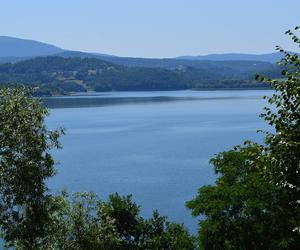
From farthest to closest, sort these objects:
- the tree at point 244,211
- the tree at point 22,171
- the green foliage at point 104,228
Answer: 1. the tree at point 244,211
2. the green foliage at point 104,228
3. the tree at point 22,171

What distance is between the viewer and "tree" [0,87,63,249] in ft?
87.9

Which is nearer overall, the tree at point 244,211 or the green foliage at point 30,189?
the green foliage at point 30,189

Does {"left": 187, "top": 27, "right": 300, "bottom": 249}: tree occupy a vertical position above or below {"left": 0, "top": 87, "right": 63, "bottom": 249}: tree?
below

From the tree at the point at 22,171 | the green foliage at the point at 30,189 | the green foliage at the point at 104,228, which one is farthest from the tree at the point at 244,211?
the tree at the point at 22,171

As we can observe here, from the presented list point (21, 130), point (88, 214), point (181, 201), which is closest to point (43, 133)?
point (21, 130)

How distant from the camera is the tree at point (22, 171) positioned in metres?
26.8

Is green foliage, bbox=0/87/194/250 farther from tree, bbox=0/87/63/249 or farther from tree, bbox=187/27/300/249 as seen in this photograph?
tree, bbox=187/27/300/249

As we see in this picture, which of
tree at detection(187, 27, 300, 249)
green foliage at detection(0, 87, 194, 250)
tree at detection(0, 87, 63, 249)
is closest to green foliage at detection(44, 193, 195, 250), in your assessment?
green foliage at detection(0, 87, 194, 250)

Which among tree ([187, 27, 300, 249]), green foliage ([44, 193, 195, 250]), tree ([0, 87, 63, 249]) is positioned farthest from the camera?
tree ([187, 27, 300, 249])

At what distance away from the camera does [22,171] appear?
26797mm

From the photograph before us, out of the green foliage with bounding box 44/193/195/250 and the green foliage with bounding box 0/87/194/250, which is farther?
the green foliage with bounding box 44/193/195/250

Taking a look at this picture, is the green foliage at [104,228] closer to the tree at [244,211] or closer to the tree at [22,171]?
the tree at [22,171]

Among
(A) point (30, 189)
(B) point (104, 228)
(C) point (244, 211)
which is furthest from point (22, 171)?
(C) point (244, 211)

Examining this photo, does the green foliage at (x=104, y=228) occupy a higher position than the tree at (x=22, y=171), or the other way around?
the tree at (x=22, y=171)
